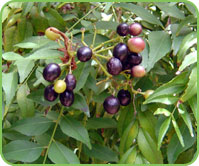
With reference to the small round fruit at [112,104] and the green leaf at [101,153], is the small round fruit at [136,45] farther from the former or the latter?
the green leaf at [101,153]

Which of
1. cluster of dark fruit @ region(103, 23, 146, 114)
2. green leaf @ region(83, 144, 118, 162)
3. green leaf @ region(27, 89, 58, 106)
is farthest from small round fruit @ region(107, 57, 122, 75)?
green leaf @ region(83, 144, 118, 162)

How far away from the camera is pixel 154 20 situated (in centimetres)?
89

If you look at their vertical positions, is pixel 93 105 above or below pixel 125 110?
below

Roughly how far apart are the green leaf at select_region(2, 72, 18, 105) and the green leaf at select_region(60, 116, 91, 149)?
16cm

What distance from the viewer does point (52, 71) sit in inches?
29.0

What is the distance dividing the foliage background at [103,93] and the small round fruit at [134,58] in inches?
1.0

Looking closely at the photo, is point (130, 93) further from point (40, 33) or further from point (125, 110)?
point (40, 33)

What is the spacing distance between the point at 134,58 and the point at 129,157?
0.25 m

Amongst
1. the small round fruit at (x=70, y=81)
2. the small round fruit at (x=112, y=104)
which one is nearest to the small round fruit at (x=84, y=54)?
the small round fruit at (x=70, y=81)

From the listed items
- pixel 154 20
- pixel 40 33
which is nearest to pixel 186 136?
pixel 154 20

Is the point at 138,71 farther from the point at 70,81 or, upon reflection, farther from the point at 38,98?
the point at 38,98

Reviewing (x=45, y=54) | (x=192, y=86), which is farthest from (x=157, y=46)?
(x=45, y=54)

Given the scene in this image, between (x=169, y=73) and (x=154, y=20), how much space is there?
162mm

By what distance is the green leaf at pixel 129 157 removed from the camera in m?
0.84
